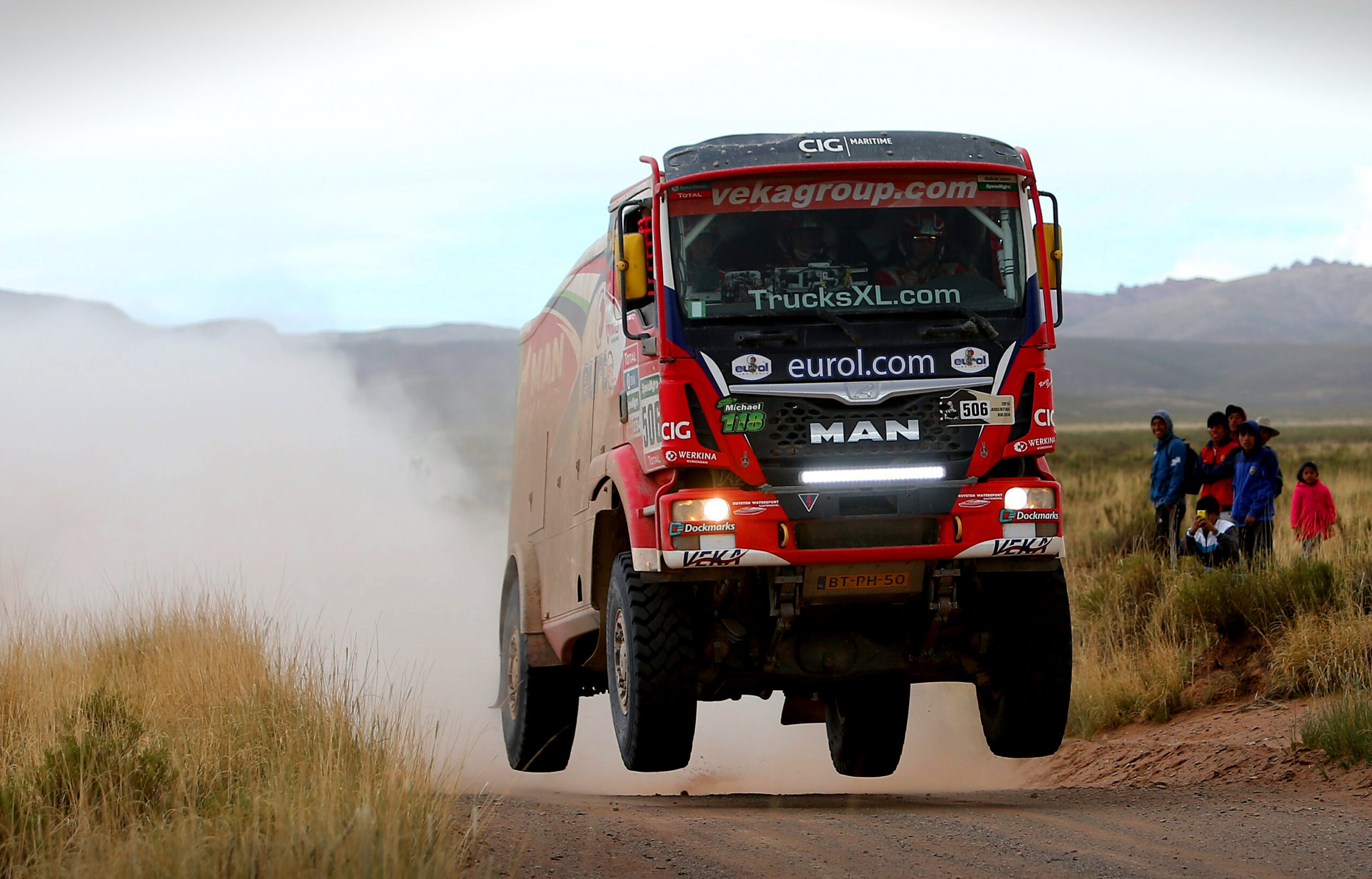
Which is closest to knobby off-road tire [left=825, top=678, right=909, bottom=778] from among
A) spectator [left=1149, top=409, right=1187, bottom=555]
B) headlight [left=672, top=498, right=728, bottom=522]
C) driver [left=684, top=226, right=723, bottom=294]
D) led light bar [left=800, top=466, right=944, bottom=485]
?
led light bar [left=800, top=466, right=944, bottom=485]

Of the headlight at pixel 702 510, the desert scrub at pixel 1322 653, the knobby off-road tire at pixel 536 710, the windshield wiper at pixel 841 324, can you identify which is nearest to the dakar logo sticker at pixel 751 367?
the windshield wiper at pixel 841 324

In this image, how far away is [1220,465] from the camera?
15852 mm

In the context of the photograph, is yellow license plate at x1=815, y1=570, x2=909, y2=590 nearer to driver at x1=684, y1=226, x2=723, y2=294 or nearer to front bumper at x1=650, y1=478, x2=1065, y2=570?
front bumper at x1=650, y1=478, x2=1065, y2=570

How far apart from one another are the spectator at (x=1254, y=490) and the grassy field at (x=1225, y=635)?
1.17 feet

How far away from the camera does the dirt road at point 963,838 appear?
7250 mm

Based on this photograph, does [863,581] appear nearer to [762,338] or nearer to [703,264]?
[762,338]

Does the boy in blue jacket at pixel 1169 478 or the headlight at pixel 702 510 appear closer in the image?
the headlight at pixel 702 510

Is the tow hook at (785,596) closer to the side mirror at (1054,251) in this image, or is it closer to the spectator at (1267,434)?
the side mirror at (1054,251)

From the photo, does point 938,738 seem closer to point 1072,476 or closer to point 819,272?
point 819,272

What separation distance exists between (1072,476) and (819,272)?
27.4 meters

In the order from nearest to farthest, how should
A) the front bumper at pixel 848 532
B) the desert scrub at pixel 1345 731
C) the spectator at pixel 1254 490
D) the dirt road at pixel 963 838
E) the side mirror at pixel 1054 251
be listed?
the dirt road at pixel 963 838 < the front bumper at pixel 848 532 < the side mirror at pixel 1054 251 < the desert scrub at pixel 1345 731 < the spectator at pixel 1254 490

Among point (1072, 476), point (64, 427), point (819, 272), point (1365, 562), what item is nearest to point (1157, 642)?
point (1365, 562)

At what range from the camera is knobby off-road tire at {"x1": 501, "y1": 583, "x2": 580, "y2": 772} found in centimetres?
1295

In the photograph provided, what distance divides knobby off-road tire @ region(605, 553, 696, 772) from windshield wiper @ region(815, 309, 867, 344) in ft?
5.61
